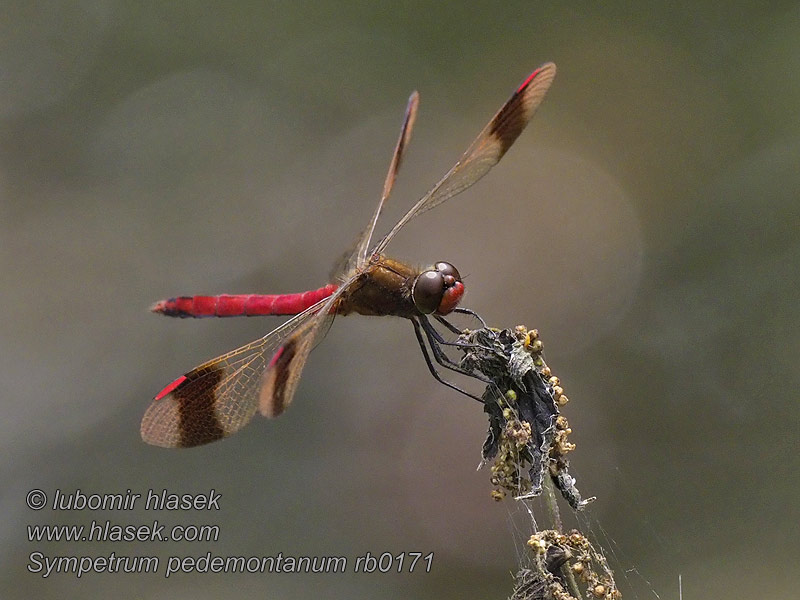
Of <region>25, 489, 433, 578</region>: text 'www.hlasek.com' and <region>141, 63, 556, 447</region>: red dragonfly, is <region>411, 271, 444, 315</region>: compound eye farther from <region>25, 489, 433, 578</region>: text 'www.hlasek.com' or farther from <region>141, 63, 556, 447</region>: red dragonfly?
<region>25, 489, 433, 578</region>: text 'www.hlasek.com'

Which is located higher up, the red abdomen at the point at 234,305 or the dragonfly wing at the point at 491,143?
the dragonfly wing at the point at 491,143

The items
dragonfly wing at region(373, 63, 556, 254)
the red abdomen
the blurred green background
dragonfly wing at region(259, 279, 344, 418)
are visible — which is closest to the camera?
dragonfly wing at region(259, 279, 344, 418)

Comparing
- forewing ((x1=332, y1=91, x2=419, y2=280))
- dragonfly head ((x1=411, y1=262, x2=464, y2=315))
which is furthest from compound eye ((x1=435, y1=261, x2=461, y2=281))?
forewing ((x1=332, y1=91, x2=419, y2=280))

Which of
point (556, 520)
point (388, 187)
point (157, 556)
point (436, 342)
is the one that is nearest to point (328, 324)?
point (436, 342)

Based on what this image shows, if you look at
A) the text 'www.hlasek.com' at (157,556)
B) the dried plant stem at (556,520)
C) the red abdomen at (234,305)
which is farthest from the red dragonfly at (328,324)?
the text 'www.hlasek.com' at (157,556)

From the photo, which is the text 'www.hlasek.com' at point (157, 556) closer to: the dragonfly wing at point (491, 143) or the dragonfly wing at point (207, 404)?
the dragonfly wing at point (207, 404)

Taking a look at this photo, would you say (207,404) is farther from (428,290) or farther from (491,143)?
(491,143)

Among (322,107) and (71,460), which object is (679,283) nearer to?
(322,107)
